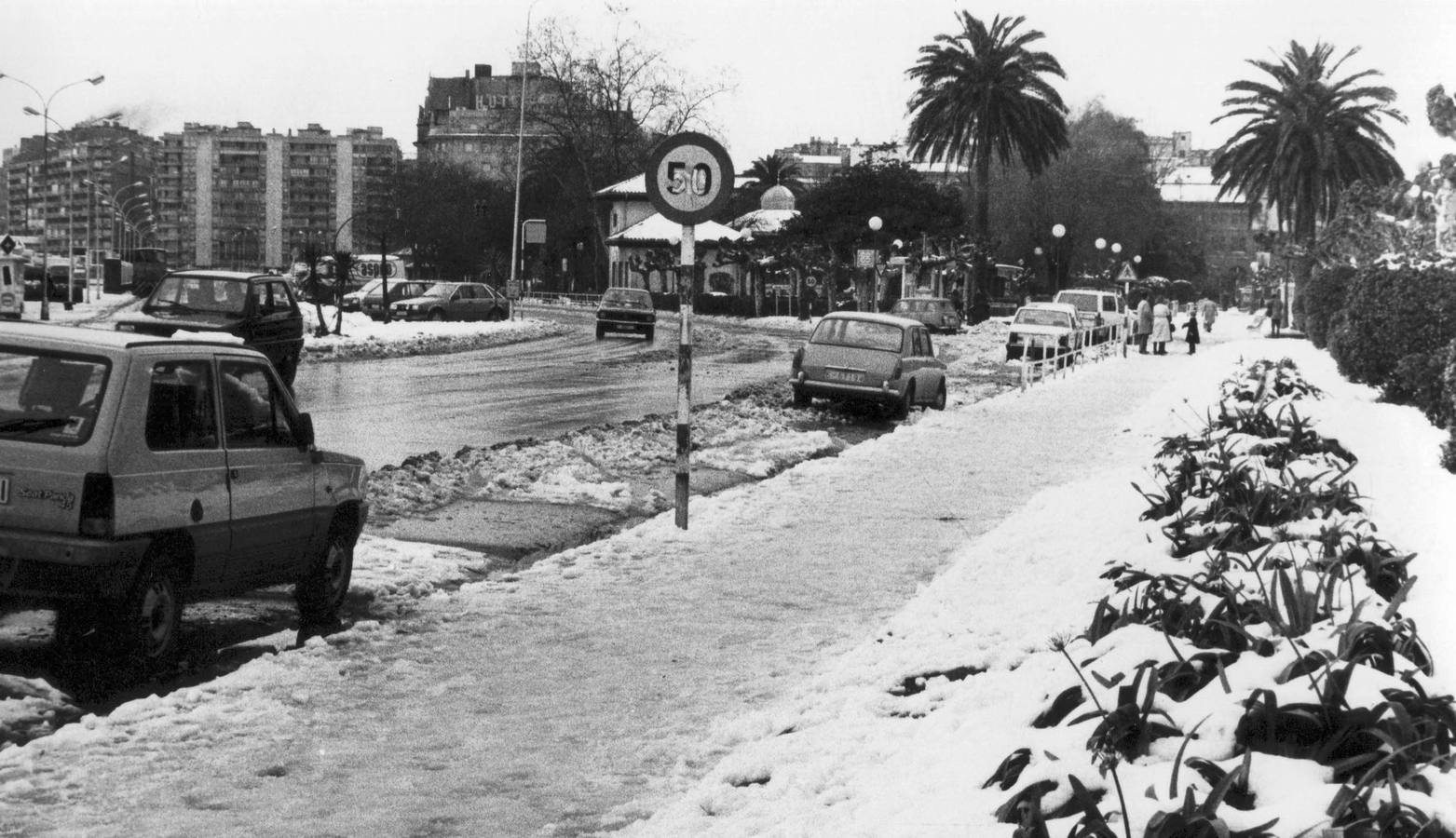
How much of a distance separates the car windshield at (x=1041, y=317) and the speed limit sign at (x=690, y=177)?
30422 millimetres

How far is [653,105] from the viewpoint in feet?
300

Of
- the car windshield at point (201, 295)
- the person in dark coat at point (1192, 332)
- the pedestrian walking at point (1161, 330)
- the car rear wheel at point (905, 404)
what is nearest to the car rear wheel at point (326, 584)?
the car windshield at point (201, 295)

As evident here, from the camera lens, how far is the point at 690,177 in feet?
41.8

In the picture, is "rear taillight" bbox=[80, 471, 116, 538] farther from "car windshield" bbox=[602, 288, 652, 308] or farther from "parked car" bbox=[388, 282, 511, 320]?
"parked car" bbox=[388, 282, 511, 320]

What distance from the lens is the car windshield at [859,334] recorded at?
25328mm

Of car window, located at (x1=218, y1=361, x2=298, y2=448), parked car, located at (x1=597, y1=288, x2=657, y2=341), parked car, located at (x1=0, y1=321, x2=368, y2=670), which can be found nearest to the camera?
parked car, located at (x1=0, y1=321, x2=368, y2=670)

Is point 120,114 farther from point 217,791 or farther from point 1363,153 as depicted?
point 217,791

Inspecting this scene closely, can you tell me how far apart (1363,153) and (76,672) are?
50.4 m

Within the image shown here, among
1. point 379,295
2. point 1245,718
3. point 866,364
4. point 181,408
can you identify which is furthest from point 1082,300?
point 1245,718

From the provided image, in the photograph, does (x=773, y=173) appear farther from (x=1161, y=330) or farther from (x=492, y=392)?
(x=492, y=392)

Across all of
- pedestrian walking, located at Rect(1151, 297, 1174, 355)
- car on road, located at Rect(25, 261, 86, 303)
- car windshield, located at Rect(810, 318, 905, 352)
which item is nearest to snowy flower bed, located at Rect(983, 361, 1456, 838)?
car windshield, located at Rect(810, 318, 905, 352)

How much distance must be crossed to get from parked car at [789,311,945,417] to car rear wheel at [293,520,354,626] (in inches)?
621

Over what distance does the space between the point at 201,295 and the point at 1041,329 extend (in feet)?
74.2

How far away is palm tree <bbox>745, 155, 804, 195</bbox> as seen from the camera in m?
129
